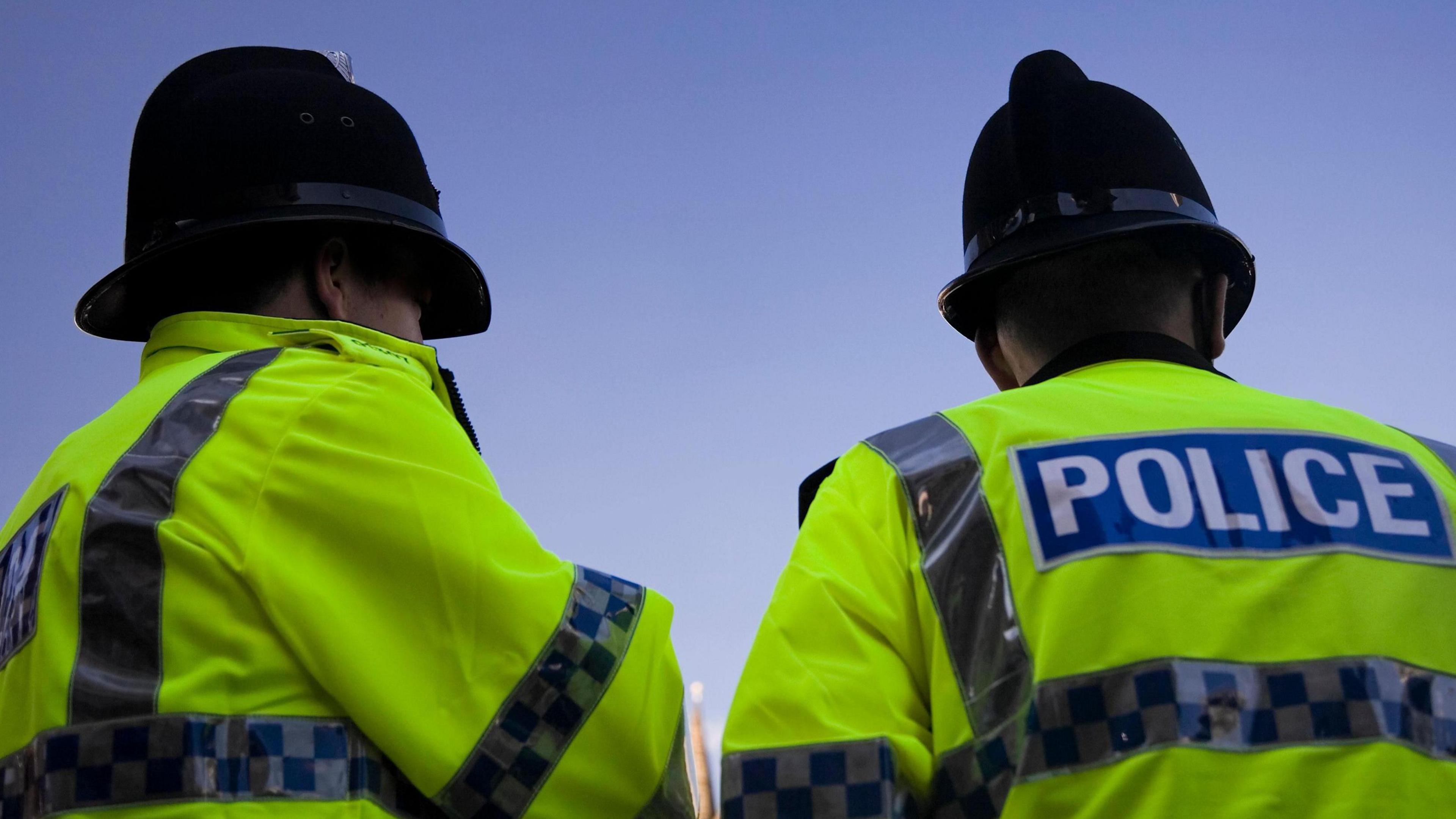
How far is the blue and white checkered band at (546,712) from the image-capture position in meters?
2.25

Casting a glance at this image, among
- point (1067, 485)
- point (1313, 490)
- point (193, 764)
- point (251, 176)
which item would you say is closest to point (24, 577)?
point (193, 764)

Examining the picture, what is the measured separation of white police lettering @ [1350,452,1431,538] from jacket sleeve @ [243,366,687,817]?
1.17 m

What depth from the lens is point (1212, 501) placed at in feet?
7.20

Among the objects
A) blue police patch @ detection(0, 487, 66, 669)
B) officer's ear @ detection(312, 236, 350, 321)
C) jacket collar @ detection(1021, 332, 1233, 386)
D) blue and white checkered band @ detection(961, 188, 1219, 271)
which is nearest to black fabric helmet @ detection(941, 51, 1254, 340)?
blue and white checkered band @ detection(961, 188, 1219, 271)

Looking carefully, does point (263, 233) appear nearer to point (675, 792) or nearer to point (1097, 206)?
point (675, 792)

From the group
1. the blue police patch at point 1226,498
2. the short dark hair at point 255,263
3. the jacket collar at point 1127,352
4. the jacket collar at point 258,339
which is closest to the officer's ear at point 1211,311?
the jacket collar at point 1127,352

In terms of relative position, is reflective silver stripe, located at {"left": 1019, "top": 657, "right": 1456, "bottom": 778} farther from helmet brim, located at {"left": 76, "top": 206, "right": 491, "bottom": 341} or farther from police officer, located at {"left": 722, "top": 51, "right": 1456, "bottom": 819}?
helmet brim, located at {"left": 76, "top": 206, "right": 491, "bottom": 341}

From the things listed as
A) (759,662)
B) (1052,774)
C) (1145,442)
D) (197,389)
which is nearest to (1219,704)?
(1052,774)

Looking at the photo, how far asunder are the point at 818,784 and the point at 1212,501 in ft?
2.42

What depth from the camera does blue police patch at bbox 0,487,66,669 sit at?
2.32 meters

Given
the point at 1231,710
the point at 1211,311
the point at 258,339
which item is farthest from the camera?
the point at 1211,311

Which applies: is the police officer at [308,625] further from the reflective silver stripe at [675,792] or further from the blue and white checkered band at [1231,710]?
the blue and white checkered band at [1231,710]

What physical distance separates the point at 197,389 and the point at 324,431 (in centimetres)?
28

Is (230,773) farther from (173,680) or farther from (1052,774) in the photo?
(1052,774)
